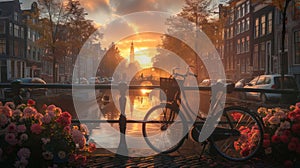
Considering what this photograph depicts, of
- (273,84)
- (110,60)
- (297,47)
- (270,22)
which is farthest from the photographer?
(110,60)

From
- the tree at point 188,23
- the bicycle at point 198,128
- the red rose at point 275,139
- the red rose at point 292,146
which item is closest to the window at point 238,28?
the tree at point 188,23

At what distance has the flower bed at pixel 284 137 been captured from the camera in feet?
14.5

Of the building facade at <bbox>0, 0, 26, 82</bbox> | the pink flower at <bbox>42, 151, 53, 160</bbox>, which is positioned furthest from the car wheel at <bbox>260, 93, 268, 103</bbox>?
the building facade at <bbox>0, 0, 26, 82</bbox>

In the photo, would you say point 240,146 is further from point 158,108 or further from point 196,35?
point 196,35

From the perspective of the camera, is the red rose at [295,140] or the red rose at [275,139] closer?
the red rose at [295,140]

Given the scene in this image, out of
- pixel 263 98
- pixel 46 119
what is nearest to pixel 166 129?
pixel 46 119

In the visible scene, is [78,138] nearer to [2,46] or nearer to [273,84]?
[273,84]

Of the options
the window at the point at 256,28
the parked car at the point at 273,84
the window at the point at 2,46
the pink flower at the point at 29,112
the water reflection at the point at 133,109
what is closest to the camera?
the pink flower at the point at 29,112

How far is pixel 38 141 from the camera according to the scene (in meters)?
3.75

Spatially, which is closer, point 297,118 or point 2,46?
point 297,118

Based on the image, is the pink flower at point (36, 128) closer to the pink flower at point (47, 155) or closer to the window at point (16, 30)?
the pink flower at point (47, 155)

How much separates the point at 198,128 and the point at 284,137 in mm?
1201

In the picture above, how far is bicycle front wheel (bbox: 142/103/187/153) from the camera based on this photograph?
5.25 m

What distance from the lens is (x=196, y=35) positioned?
1286 inches
